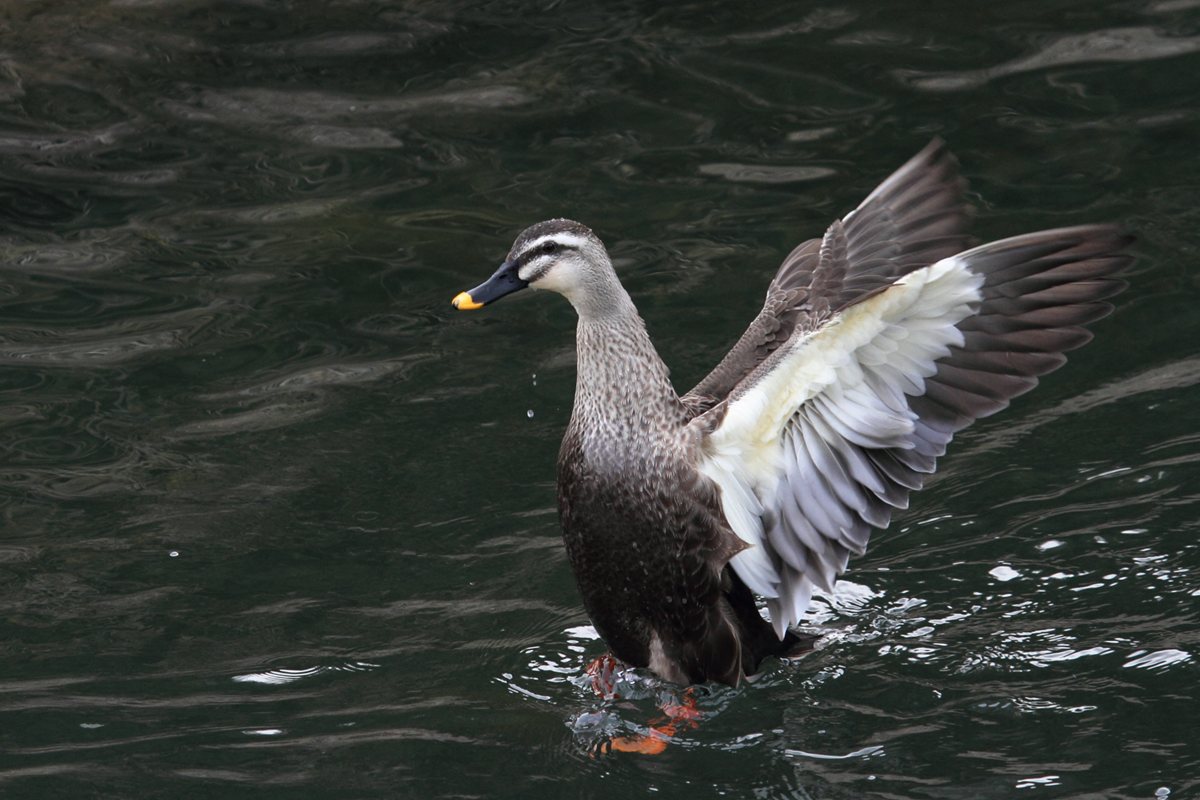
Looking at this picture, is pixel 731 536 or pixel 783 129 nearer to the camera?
pixel 731 536

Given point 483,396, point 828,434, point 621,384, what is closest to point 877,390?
point 828,434

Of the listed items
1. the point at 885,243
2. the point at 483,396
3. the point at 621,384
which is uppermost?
the point at 885,243

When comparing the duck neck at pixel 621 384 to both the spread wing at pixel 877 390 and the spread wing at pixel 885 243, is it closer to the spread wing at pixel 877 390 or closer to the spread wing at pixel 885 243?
the spread wing at pixel 877 390

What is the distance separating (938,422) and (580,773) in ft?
5.34

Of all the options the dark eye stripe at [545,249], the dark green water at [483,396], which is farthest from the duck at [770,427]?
the dark green water at [483,396]

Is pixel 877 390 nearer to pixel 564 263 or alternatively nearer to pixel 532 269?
pixel 564 263

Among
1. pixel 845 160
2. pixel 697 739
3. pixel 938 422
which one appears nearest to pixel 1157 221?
pixel 845 160

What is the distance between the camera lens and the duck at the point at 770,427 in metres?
5.20

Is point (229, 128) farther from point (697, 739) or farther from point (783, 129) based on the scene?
point (697, 739)

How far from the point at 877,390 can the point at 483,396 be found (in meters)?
2.64

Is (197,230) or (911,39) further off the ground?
(911,39)

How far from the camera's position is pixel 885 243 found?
641 cm

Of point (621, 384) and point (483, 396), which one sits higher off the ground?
point (621, 384)

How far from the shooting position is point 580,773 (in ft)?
17.5
